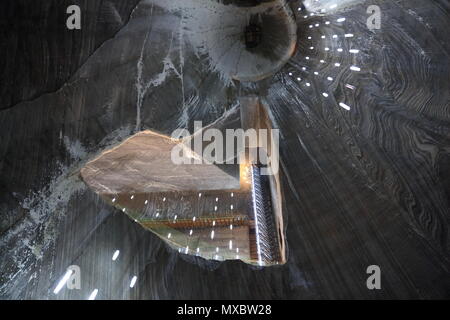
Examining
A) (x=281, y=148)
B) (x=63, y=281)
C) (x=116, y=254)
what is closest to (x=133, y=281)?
(x=116, y=254)

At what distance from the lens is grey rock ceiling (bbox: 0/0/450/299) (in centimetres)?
184

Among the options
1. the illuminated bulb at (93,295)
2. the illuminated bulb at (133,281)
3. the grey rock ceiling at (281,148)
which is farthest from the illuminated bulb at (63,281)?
the illuminated bulb at (133,281)

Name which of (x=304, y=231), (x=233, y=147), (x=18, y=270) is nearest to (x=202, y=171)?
(x=233, y=147)

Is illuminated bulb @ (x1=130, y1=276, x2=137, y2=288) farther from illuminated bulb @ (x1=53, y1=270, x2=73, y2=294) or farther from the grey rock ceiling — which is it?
illuminated bulb @ (x1=53, y1=270, x2=73, y2=294)

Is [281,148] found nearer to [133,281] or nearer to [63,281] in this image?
[133,281]

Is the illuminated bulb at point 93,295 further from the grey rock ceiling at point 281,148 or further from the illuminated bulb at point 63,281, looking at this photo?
the illuminated bulb at point 63,281

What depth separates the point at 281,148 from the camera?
2232 mm

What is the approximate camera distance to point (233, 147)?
278cm

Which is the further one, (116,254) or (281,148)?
(281,148)

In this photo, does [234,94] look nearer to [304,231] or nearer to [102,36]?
[102,36]

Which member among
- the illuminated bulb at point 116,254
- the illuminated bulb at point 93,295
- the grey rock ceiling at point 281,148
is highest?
the grey rock ceiling at point 281,148

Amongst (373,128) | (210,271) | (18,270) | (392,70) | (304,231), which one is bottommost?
(18,270)

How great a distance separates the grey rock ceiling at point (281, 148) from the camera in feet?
6.02
